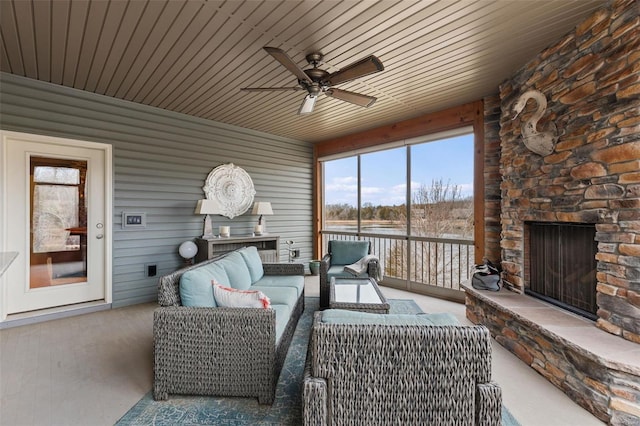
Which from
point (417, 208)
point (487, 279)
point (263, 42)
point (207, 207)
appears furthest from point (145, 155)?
point (487, 279)

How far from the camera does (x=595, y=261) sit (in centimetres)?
234

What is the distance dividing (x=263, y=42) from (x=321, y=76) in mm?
571

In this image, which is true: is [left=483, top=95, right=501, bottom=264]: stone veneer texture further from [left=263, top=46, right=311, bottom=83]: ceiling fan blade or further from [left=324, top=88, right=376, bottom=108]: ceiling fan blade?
[left=263, top=46, right=311, bottom=83]: ceiling fan blade

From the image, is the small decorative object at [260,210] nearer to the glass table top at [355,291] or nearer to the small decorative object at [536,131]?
the glass table top at [355,291]

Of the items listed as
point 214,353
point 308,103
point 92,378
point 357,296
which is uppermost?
point 308,103

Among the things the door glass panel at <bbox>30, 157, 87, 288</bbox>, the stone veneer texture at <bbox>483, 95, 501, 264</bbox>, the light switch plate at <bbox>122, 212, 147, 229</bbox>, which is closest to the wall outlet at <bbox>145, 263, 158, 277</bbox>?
the light switch plate at <bbox>122, 212, 147, 229</bbox>

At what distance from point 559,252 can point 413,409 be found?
2369mm

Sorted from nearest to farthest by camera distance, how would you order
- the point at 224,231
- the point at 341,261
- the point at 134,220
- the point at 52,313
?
the point at 52,313 → the point at 134,220 → the point at 341,261 → the point at 224,231

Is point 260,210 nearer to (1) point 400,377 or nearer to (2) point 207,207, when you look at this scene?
(2) point 207,207

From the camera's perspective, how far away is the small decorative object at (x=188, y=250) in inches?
166

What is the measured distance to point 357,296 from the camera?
2799 mm

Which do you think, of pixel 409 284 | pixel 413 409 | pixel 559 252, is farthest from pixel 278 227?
pixel 413 409

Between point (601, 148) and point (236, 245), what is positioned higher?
point (601, 148)

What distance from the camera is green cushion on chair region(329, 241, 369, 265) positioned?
4.35m
